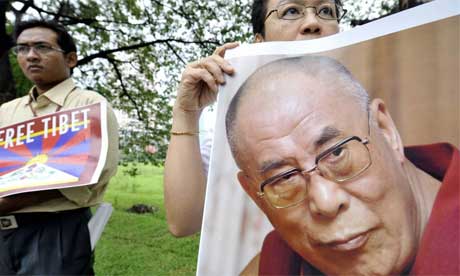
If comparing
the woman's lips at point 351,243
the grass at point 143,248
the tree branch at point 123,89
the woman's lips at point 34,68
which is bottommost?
the grass at point 143,248

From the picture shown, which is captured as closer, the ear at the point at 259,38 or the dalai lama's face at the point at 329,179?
the dalai lama's face at the point at 329,179

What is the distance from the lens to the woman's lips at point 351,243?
58 cm

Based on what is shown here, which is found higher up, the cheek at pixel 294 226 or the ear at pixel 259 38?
the ear at pixel 259 38

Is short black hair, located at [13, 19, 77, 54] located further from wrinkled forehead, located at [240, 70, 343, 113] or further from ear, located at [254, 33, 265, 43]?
wrinkled forehead, located at [240, 70, 343, 113]

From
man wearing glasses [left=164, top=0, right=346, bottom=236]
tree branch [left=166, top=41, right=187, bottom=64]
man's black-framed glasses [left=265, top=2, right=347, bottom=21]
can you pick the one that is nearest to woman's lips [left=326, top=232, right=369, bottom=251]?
man wearing glasses [left=164, top=0, right=346, bottom=236]

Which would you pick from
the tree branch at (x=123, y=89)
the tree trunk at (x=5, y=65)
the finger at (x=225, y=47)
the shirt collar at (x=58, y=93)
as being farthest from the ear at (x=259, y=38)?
the tree branch at (x=123, y=89)

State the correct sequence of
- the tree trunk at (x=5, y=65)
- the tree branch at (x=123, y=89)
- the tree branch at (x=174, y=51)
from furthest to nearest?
1. the tree branch at (x=123, y=89)
2. the tree branch at (x=174, y=51)
3. the tree trunk at (x=5, y=65)

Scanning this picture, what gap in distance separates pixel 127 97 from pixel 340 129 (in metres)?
5.68

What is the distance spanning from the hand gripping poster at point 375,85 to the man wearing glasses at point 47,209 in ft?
2.16

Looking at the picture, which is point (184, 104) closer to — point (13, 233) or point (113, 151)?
point (113, 151)

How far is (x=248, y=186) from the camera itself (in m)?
0.67

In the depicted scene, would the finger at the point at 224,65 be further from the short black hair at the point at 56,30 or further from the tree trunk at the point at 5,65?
the tree trunk at the point at 5,65

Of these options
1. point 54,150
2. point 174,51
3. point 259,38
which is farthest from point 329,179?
point 174,51

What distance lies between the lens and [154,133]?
566 cm
